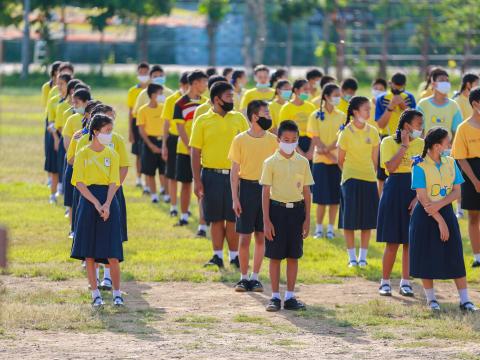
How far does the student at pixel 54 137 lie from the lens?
59.3 feet

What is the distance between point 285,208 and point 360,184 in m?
2.71

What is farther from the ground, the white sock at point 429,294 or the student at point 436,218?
the student at point 436,218

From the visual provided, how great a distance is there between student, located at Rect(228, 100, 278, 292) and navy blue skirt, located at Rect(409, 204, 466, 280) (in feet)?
5.93

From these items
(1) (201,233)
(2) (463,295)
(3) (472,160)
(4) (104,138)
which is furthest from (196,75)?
(2) (463,295)

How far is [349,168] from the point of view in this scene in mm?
15133

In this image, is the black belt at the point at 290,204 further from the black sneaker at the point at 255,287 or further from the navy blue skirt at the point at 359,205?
the navy blue skirt at the point at 359,205

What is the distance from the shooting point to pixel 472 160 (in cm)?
1505

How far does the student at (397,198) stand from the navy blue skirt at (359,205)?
4.62ft

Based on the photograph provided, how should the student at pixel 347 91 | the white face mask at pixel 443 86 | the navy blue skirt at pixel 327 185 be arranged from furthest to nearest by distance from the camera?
the student at pixel 347 91 → the navy blue skirt at pixel 327 185 → the white face mask at pixel 443 86

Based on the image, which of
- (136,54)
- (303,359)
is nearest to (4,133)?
(303,359)

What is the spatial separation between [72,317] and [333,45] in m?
40.0

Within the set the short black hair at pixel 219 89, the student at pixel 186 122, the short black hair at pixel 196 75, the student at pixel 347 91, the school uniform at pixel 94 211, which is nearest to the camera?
the school uniform at pixel 94 211

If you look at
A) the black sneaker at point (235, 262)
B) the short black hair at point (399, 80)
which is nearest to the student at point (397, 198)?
the black sneaker at point (235, 262)

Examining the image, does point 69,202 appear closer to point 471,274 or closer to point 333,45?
point 471,274
